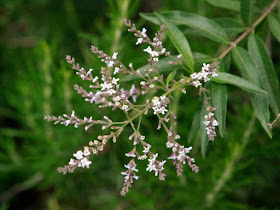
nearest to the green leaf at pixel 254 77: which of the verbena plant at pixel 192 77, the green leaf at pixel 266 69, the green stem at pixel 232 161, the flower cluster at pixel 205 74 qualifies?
the verbena plant at pixel 192 77

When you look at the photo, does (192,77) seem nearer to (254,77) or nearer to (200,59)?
(200,59)

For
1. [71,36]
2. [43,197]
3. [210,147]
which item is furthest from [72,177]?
[71,36]

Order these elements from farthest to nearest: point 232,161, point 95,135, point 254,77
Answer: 1. point 95,135
2. point 232,161
3. point 254,77

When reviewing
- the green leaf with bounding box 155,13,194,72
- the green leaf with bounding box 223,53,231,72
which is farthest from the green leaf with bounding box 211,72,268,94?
the green leaf with bounding box 223,53,231,72

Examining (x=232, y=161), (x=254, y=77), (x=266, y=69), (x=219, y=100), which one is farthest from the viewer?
(x=232, y=161)

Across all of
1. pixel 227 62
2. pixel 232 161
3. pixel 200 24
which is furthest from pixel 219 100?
pixel 232 161

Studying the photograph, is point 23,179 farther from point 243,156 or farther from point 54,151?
point 243,156
